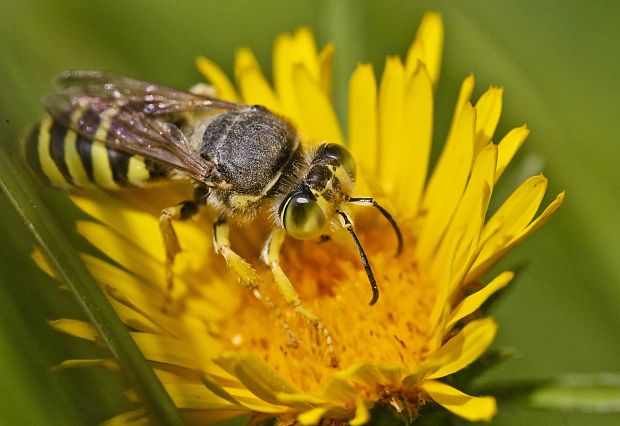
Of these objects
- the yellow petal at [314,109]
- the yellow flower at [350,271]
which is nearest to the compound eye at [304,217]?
the yellow flower at [350,271]

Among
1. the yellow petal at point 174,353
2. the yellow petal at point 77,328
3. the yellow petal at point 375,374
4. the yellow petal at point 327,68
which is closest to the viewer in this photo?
the yellow petal at point 77,328

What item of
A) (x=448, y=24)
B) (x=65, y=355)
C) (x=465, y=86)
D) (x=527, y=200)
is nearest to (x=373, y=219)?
(x=465, y=86)

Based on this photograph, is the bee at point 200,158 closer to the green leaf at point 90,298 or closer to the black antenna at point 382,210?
the black antenna at point 382,210

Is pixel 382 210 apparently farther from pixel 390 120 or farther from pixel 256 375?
pixel 256 375

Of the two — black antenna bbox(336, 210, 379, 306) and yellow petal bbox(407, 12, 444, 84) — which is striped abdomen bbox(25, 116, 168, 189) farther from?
yellow petal bbox(407, 12, 444, 84)

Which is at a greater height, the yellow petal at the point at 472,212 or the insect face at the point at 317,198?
the insect face at the point at 317,198

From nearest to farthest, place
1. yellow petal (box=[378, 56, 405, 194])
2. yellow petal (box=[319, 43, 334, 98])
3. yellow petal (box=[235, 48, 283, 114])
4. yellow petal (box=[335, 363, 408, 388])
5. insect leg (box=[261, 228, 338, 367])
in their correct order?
1. yellow petal (box=[335, 363, 408, 388])
2. insect leg (box=[261, 228, 338, 367])
3. yellow petal (box=[378, 56, 405, 194])
4. yellow petal (box=[319, 43, 334, 98])
5. yellow petal (box=[235, 48, 283, 114])

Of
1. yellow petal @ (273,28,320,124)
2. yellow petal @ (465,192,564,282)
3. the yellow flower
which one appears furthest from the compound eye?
yellow petal @ (273,28,320,124)
